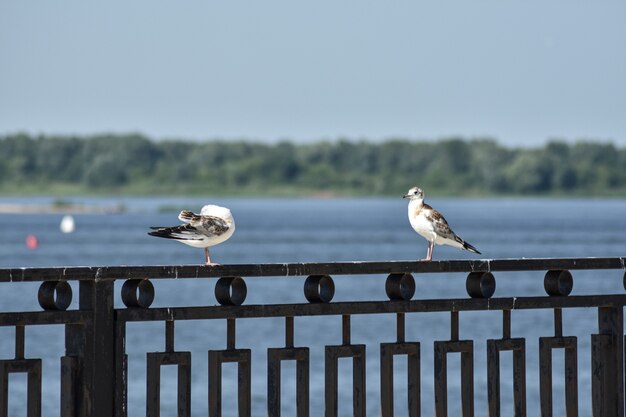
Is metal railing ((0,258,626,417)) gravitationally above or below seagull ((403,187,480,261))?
below

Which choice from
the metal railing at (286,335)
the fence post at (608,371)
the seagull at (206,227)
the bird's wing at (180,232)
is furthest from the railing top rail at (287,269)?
the seagull at (206,227)

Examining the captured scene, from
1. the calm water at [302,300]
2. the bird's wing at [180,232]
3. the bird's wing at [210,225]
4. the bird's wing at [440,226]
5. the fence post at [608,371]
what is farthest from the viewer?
the calm water at [302,300]

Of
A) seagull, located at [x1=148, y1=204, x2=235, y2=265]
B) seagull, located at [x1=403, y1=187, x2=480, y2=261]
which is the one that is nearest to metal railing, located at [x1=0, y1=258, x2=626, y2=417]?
seagull, located at [x1=148, y1=204, x2=235, y2=265]

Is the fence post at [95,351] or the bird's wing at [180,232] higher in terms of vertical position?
the bird's wing at [180,232]

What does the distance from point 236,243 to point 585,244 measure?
93.1 feet

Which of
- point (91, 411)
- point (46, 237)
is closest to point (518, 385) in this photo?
point (91, 411)

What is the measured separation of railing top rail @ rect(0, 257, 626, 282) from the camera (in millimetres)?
4969

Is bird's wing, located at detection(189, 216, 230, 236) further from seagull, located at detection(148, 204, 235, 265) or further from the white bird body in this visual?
the white bird body

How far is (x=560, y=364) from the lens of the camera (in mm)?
28188

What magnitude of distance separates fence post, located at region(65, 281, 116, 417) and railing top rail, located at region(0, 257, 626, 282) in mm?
85

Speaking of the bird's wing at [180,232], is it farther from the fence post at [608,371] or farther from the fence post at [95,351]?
the fence post at [608,371]

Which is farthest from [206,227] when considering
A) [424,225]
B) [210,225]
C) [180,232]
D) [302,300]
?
[302,300]

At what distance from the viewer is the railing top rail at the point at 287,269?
4.97 meters

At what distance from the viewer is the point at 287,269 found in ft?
17.5
